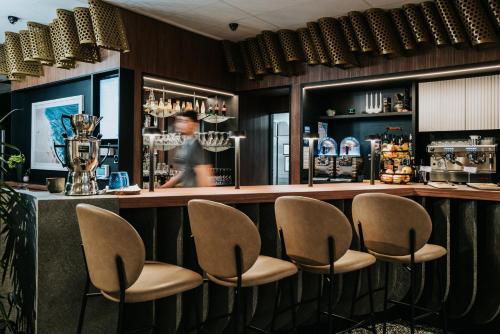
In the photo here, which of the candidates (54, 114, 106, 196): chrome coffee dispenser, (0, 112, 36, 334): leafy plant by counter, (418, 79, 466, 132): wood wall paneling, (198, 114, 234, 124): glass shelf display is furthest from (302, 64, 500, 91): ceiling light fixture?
(0, 112, 36, 334): leafy plant by counter

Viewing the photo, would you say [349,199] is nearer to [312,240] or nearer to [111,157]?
[312,240]

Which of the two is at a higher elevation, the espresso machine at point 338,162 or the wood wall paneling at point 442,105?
the wood wall paneling at point 442,105

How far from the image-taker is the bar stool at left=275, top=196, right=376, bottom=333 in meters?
2.11

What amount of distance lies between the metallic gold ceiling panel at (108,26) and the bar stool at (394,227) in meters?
2.96

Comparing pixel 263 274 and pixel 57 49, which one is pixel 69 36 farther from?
pixel 263 274

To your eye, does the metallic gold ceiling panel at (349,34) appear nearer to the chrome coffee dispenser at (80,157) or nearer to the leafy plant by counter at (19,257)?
the chrome coffee dispenser at (80,157)

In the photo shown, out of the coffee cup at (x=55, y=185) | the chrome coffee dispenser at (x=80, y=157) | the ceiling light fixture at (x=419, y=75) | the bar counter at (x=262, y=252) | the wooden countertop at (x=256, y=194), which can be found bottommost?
the bar counter at (x=262, y=252)

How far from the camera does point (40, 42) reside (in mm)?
5016

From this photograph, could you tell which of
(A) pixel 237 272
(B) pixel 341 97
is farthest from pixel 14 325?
(B) pixel 341 97

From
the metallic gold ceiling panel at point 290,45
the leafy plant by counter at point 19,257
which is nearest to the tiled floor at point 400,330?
the leafy plant by counter at point 19,257

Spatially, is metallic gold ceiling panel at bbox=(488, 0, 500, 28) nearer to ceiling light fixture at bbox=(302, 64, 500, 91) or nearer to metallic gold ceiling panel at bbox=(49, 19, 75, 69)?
ceiling light fixture at bbox=(302, 64, 500, 91)

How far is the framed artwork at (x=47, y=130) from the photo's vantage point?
5754 mm

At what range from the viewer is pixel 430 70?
4.55m

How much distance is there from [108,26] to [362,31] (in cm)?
262
